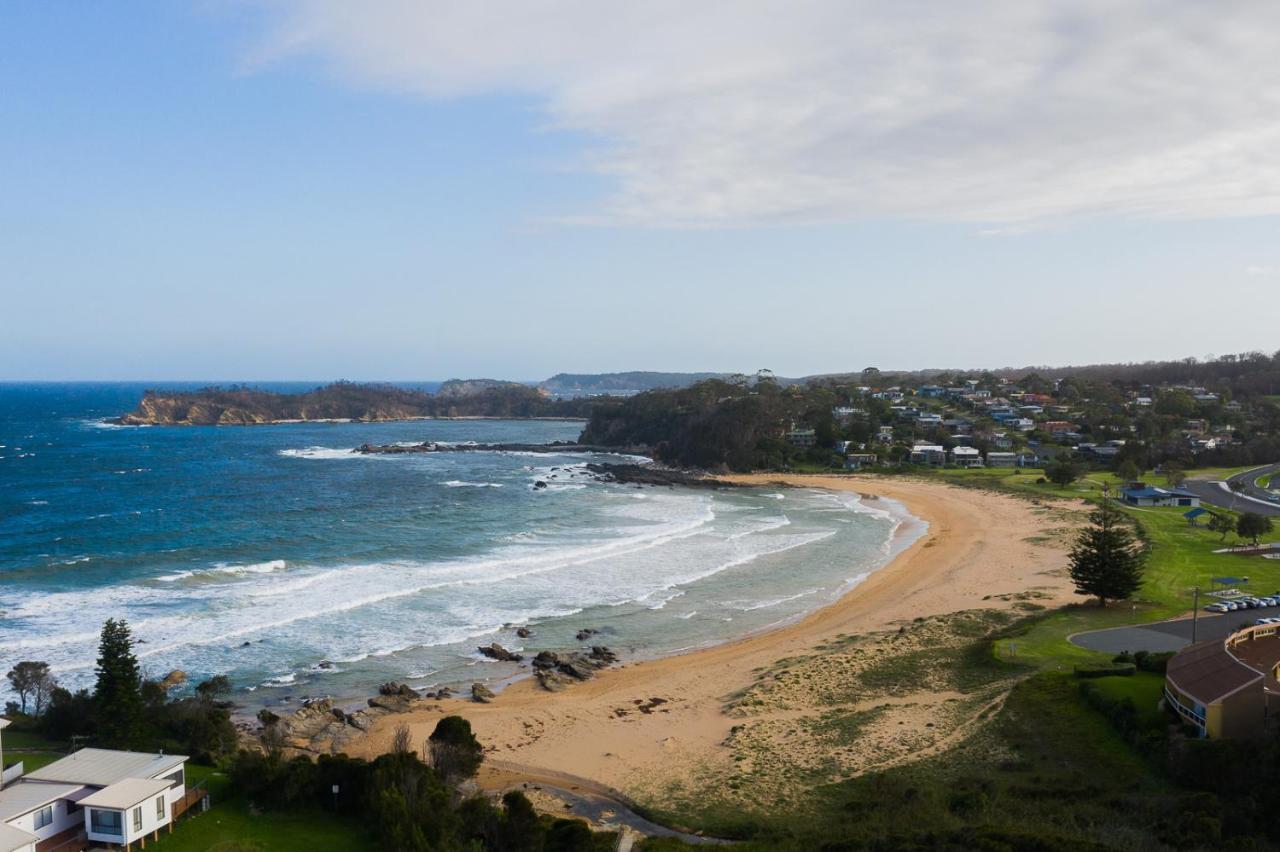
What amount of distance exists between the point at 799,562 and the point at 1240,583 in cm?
1642

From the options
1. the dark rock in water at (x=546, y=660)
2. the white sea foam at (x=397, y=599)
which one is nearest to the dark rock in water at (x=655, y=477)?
the white sea foam at (x=397, y=599)

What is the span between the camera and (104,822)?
506 inches

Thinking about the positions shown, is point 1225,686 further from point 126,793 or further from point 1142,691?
point 126,793

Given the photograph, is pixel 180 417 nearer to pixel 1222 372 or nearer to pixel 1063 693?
pixel 1063 693

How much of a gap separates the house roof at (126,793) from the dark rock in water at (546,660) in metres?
12.5

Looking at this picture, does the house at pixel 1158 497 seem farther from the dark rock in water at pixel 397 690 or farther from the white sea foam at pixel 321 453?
the white sea foam at pixel 321 453

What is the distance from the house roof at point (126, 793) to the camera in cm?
1274

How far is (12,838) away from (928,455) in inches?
2727

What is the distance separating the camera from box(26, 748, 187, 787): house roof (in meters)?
13.5

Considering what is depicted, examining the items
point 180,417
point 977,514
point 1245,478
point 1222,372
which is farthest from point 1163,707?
point 180,417

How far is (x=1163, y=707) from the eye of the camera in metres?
17.3

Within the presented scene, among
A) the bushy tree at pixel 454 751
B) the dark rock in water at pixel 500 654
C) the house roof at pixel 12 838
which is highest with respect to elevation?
the house roof at pixel 12 838

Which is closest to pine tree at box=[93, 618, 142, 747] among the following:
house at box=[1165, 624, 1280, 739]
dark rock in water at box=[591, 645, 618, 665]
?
dark rock in water at box=[591, 645, 618, 665]

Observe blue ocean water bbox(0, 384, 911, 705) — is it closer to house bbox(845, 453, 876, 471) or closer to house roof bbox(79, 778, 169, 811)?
house roof bbox(79, 778, 169, 811)
